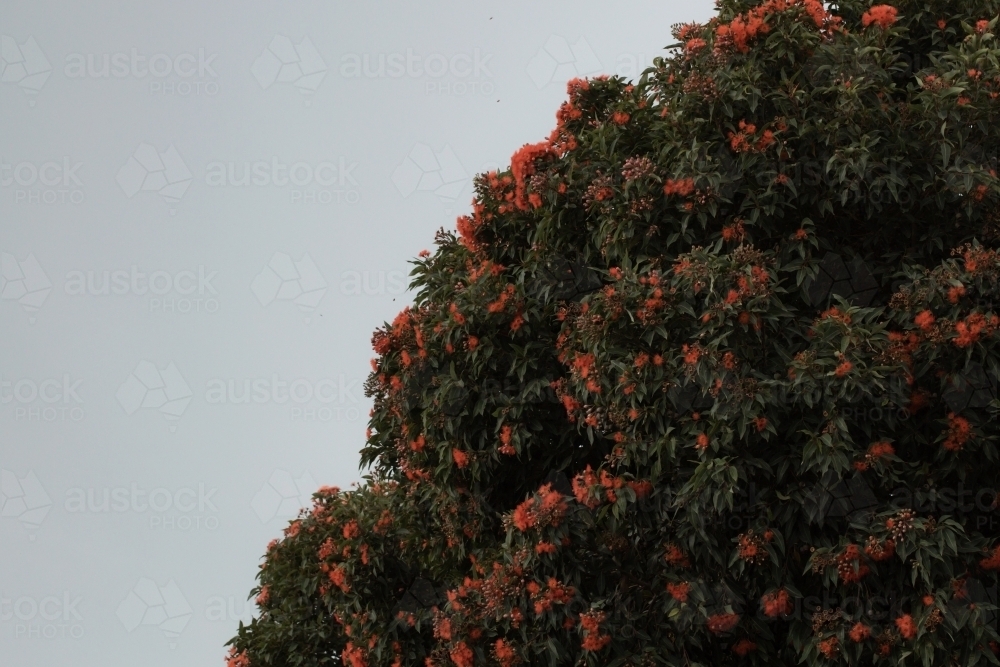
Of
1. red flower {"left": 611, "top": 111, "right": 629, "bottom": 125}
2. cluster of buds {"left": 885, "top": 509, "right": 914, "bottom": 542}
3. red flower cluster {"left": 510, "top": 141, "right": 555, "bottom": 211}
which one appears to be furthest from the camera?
red flower cluster {"left": 510, "top": 141, "right": 555, "bottom": 211}

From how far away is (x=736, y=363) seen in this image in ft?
23.5

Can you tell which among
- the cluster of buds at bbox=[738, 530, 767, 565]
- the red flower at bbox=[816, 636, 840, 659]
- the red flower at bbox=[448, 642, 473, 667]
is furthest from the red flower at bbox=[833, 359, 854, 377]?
the red flower at bbox=[448, 642, 473, 667]

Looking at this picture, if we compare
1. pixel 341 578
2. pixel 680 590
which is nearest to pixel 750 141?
pixel 680 590

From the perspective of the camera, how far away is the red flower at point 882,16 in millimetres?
7969

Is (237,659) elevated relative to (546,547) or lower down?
elevated

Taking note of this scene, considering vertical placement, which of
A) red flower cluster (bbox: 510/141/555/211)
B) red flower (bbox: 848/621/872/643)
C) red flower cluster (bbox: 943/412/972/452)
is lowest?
red flower (bbox: 848/621/872/643)

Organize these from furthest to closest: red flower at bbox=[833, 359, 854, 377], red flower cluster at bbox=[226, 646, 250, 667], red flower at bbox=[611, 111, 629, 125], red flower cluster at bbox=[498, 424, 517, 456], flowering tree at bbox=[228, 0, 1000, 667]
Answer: red flower cluster at bbox=[226, 646, 250, 667]
red flower at bbox=[611, 111, 629, 125]
red flower cluster at bbox=[498, 424, 517, 456]
flowering tree at bbox=[228, 0, 1000, 667]
red flower at bbox=[833, 359, 854, 377]

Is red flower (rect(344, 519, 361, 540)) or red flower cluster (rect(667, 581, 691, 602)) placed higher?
red flower (rect(344, 519, 361, 540))

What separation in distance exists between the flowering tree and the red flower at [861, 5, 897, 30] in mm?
33

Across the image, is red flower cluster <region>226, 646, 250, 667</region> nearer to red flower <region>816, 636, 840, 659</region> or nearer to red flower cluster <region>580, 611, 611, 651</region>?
red flower cluster <region>580, 611, 611, 651</region>

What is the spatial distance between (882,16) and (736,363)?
254 centimetres

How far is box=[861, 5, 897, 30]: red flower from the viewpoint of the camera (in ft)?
26.1

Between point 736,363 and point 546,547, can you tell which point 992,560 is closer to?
point 736,363

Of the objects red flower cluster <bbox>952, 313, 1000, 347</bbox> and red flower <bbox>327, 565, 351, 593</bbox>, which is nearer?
red flower cluster <bbox>952, 313, 1000, 347</bbox>
